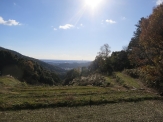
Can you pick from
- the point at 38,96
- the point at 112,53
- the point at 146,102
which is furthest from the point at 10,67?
the point at 146,102

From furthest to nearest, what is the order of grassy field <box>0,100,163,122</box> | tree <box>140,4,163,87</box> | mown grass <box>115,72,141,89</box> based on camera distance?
mown grass <box>115,72,141,89</box>, tree <box>140,4,163,87</box>, grassy field <box>0,100,163,122</box>

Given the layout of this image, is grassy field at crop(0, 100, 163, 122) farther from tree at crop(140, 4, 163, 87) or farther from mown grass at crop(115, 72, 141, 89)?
mown grass at crop(115, 72, 141, 89)

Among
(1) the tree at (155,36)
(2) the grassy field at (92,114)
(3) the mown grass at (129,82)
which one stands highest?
(1) the tree at (155,36)

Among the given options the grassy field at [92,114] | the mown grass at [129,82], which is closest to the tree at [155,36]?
the grassy field at [92,114]

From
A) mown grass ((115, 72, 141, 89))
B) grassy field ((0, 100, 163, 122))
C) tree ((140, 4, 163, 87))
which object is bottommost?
grassy field ((0, 100, 163, 122))

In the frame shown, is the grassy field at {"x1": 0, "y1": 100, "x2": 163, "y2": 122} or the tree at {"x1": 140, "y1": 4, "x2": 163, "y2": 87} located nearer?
the grassy field at {"x1": 0, "y1": 100, "x2": 163, "y2": 122}

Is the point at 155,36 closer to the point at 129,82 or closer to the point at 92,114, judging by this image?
the point at 92,114

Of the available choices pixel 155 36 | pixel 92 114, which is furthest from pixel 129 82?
pixel 92 114

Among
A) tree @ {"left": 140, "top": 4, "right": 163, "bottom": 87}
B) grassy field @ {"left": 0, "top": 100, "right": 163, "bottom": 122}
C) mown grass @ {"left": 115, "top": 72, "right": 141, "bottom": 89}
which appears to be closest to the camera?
grassy field @ {"left": 0, "top": 100, "right": 163, "bottom": 122}

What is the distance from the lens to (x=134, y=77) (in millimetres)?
47750

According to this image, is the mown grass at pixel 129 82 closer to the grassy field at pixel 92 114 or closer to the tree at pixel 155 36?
the tree at pixel 155 36

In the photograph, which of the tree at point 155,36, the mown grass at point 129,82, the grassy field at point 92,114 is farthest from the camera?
the mown grass at point 129,82

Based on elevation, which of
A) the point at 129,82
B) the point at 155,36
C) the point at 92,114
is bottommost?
the point at 92,114

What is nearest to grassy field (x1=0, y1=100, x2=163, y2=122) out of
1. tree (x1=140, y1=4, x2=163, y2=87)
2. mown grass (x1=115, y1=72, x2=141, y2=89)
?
tree (x1=140, y1=4, x2=163, y2=87)
